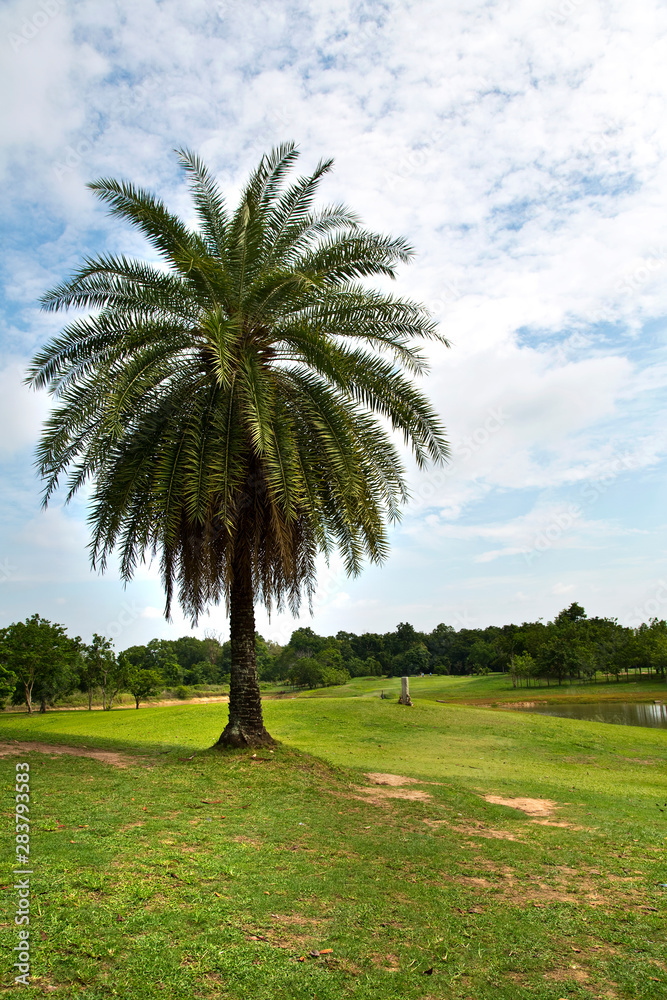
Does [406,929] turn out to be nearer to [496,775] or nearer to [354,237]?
[496,775]

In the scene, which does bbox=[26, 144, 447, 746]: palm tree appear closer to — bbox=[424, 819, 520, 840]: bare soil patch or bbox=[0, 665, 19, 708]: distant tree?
bbox=[424, 819, 520, 840]: bare soil patch

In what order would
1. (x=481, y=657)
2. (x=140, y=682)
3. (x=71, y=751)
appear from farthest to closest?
(x=481, y=657), (x=140, y=682), (x=71, y=751)

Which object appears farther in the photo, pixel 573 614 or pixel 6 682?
pixel 573 614

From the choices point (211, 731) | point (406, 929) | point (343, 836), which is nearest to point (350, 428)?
point (343, 836)

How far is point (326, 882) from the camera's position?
6.67 metres

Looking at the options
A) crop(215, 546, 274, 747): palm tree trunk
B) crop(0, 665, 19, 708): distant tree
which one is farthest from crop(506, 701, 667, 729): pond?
crop(0, 665, 19, 708): distant tree

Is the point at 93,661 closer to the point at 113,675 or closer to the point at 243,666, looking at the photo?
the point at 113,675

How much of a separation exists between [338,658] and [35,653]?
159 feet

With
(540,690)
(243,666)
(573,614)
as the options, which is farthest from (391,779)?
(573,614)

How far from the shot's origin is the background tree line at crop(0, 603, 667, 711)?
35562 mm

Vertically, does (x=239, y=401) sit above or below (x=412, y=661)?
above

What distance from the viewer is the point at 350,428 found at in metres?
12.4

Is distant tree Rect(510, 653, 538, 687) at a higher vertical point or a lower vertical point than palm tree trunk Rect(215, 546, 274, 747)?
lower

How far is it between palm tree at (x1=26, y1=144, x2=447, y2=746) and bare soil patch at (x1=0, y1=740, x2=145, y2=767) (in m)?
2.31
